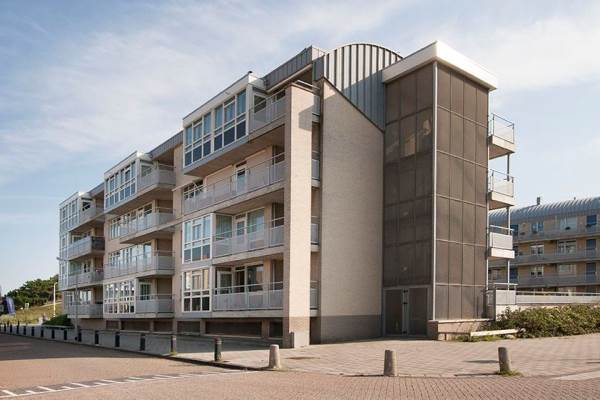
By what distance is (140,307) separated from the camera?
38.7 metres

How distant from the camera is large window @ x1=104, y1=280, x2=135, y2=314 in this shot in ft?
137

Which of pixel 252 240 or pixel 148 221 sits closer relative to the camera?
pixel 252 240

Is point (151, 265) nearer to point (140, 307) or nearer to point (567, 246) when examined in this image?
point (140, 307)

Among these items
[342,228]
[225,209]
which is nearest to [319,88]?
[342,228]

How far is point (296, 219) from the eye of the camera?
24.5 meters

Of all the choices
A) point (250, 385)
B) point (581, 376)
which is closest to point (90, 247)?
point (250, 385)

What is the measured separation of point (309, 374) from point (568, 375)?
639cm

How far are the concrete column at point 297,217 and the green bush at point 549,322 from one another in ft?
31.8

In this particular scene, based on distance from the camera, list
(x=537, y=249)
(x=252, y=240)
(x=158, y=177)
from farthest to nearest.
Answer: (x=537, y=249)
(x=158, y=177)
(x=252, y=240)

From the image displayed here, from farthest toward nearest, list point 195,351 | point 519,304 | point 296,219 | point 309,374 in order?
1. point 519,304
2. point 296,219
3. point 195,351
4. point 309,374

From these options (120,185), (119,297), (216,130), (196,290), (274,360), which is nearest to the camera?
(274,360)

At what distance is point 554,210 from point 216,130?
160 feet

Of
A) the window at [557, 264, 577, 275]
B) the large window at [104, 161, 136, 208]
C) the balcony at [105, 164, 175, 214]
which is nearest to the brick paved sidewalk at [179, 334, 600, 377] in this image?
the balcony at [105, 164, 175, 214]

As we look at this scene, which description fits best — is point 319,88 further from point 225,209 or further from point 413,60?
point 225,209
